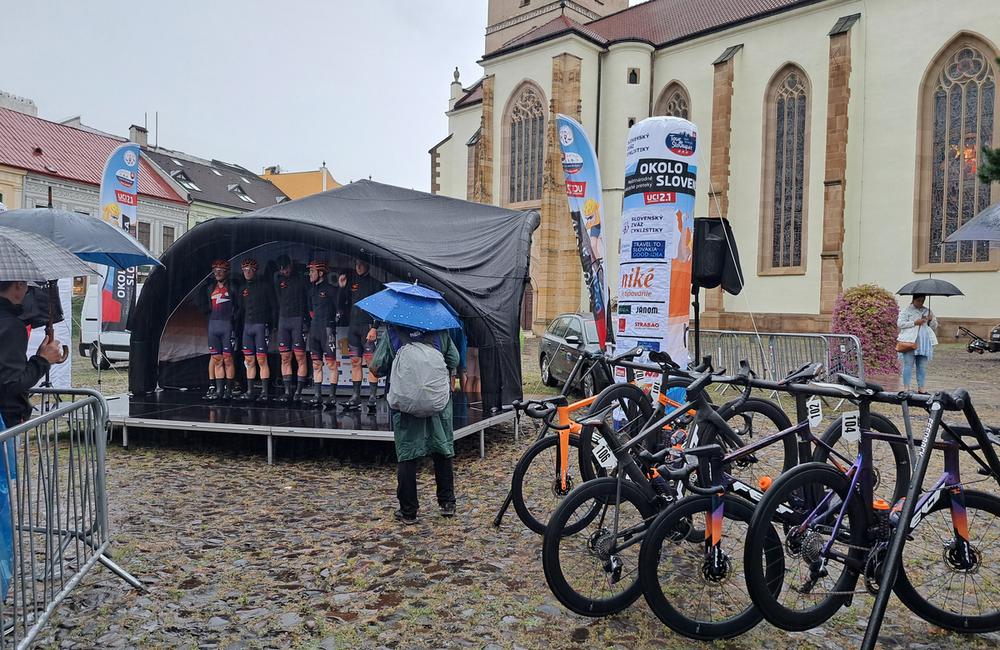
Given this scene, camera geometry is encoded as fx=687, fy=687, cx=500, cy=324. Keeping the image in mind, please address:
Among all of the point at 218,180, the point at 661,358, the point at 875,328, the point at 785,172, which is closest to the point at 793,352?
the point at 875,328

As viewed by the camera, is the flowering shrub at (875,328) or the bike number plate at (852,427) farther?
the flowering shrub at (875,328)

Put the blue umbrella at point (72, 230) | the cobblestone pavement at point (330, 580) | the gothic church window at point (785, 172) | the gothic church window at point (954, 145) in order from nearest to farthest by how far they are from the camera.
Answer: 1. the cobblestone pavement at point (330, 580)
2. the blue umbrella at point (72, 230)
3. the gothic church window at point (954, 145)
4. the gothic church window at point (785, 172)

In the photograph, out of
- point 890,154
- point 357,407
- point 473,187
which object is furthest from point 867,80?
point 357,407

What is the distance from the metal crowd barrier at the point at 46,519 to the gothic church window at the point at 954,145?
83.8ft

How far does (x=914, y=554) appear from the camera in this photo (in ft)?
14.8

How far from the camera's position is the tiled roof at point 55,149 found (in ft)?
110

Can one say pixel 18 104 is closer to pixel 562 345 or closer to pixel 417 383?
pixel 562 345

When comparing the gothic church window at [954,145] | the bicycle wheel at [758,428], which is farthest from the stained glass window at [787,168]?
the bicycle wheel at [758,428]

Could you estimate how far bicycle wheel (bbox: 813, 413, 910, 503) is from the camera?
3922 millimetres

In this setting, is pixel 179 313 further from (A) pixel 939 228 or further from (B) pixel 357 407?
(A) pixel 939 228

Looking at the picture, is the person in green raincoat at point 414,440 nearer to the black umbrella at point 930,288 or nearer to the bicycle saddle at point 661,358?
→ the bicycle saddle at point 661,358

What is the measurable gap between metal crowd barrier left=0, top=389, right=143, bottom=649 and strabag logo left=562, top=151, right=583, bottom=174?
25.5 feet

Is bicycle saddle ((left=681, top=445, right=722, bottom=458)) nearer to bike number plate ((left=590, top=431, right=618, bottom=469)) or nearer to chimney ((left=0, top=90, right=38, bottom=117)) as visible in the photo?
bike number plate ((left=590, top=431, right=618, bottom=469))

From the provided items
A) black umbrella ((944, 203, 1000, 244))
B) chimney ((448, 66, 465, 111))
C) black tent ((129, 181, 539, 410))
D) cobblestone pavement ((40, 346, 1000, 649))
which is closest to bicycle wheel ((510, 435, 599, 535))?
cobblestone pavement ((40, 346, 1000, 649))
